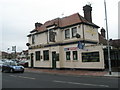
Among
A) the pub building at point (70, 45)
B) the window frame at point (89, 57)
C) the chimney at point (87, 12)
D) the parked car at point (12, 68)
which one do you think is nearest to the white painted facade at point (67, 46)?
the pub building at point (70, 45)

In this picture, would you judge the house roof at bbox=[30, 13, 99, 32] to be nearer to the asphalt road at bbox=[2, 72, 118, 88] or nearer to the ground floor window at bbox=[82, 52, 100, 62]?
the ground floor window at bbox=[82, 52, 100, 62]

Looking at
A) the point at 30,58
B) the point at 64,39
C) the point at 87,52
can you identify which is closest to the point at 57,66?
the point at 64,39

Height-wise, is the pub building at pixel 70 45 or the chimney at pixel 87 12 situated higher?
the chimney at pixel 87 12

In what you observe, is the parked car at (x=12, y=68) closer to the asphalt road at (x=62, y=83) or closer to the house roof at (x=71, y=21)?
the asphalt road at (x=62, y=83)

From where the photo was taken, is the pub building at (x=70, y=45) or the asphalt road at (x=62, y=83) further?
the pub building at (x=70, y=45)

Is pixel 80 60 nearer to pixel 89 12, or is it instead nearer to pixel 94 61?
pixel 94 61

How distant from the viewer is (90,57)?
930 inches

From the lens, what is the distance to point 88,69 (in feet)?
77.9

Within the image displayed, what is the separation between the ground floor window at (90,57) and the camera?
22791 millimetres

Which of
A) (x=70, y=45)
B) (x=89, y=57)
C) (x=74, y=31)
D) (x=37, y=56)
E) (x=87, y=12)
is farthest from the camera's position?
(x=37, y=56)

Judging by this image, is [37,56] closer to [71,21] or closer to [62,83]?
[71,21]

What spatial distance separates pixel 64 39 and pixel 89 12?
5976 mm

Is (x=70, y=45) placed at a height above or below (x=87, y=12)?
below

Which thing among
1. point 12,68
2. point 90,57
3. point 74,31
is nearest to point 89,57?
point 90,57
